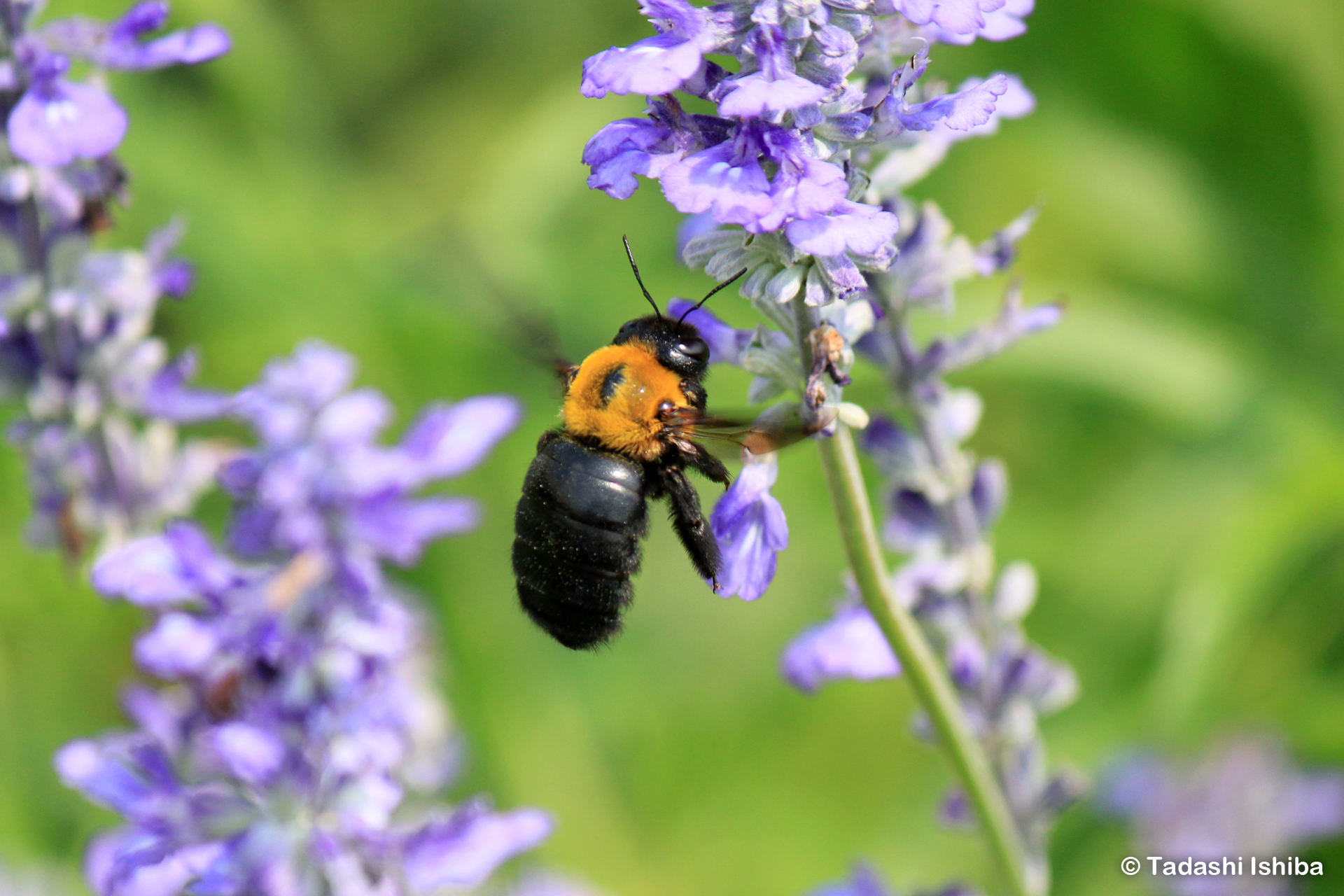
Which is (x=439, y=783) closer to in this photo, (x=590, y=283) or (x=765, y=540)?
(x=765, y=540)

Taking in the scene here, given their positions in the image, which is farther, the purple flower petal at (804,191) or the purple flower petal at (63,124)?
the purple flower petal at (63,124)

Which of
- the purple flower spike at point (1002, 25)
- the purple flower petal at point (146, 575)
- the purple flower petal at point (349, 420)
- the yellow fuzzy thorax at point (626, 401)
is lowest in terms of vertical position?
the purple flower petal at point (146, 575)

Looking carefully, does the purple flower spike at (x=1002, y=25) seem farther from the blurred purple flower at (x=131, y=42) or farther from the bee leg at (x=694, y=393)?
the blurred purple flower at (x=131, y=42)

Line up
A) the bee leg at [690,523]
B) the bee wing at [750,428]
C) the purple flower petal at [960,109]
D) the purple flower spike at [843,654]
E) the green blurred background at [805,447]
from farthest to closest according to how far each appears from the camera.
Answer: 1. the green blurred background at [805,447]
2. the bee leg at [690,523]
3. the purple flower spike at [843,654]
4. the bee wing at [750,428]
5. the purple flower petal at [960,109]

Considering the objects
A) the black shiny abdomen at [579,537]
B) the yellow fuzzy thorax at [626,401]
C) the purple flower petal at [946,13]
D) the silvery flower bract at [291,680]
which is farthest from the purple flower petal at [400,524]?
the purple flower petal at [946,13]

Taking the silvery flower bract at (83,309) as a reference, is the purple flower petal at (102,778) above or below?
below

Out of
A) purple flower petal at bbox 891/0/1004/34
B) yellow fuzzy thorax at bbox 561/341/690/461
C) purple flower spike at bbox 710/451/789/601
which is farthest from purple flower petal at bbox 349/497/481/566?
purple flower petal at bbox 891/0/1004/34

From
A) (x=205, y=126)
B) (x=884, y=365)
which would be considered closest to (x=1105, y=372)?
(x=884, y=365)

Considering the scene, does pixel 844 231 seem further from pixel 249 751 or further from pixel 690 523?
pixel 249 751

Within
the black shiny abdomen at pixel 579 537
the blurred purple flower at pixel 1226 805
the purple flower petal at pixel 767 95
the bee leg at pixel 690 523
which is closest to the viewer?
the purple flower petal at pixel 767 95
